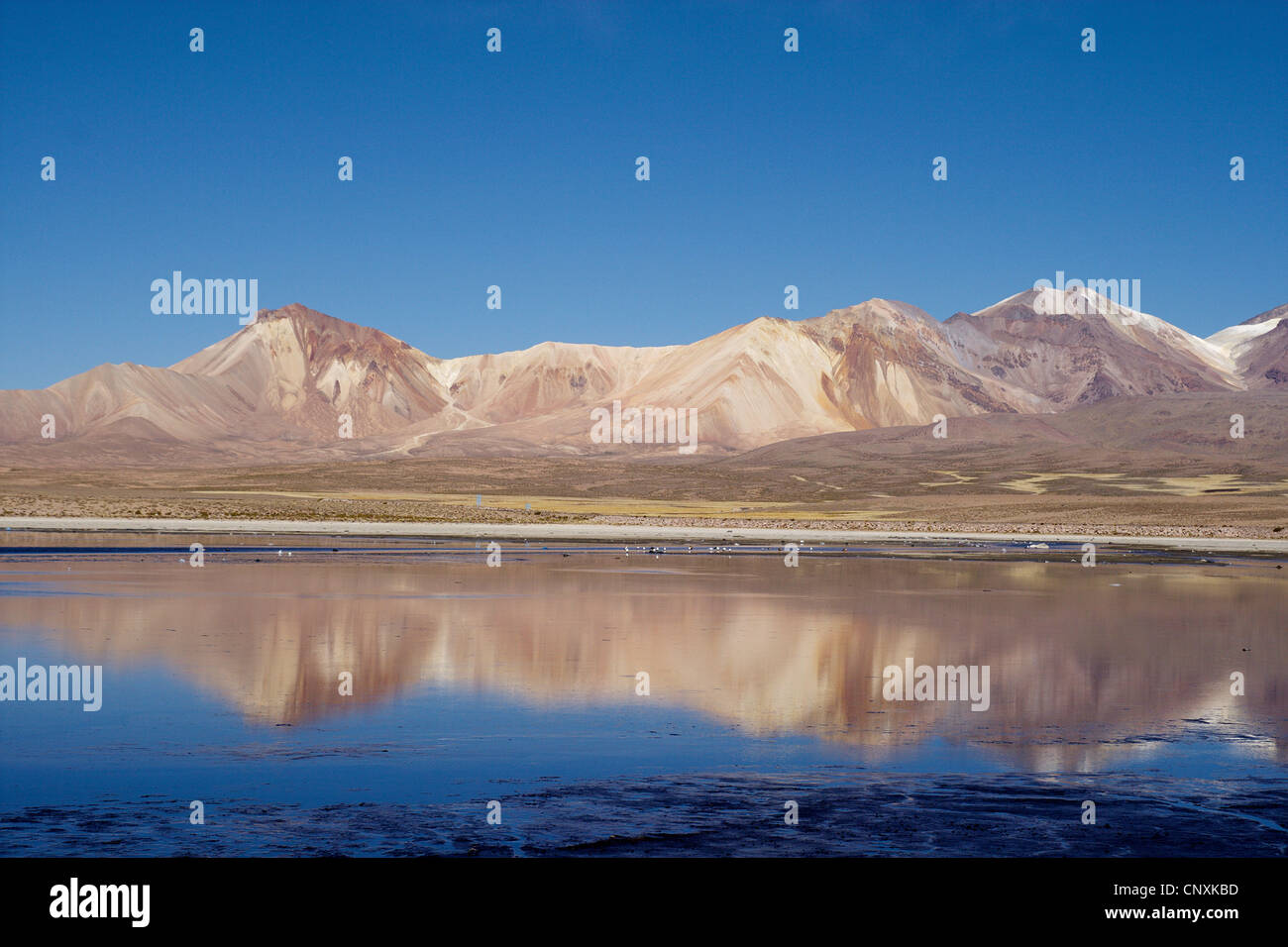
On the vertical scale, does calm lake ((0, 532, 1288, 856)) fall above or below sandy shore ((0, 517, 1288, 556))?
below

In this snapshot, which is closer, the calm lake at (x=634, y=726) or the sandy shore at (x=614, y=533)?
the calm lake at (x=634, y=726)

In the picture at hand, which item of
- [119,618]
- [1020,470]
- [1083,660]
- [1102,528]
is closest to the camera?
[1083,660]

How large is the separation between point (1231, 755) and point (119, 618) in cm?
1761

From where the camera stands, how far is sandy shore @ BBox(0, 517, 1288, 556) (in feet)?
196

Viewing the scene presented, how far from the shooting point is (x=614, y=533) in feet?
216

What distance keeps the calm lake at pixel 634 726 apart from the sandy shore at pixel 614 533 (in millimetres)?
30591

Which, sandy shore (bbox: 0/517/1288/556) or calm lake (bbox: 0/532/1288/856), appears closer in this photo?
calm lake (bbox: 0/532/1288/856)

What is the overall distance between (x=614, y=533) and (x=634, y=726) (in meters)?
52.3

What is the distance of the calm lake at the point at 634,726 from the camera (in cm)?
946

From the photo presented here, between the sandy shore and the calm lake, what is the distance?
3059 centimetres

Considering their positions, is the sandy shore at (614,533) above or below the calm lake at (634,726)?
above
